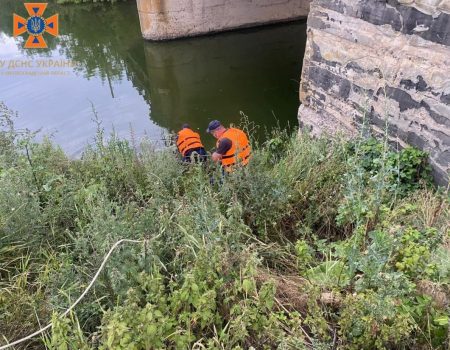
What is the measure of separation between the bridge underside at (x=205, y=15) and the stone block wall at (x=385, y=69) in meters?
9.00

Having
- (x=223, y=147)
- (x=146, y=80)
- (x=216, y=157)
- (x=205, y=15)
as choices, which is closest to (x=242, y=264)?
(x=216, y=157)

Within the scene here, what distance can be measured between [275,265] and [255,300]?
0.63 metres

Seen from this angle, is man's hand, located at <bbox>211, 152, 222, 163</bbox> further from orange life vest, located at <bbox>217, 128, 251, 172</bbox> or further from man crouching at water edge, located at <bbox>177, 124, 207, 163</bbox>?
man crouching at water edge, located at <bbox>177, 124, 207, 163</bbox>

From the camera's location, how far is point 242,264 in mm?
2158

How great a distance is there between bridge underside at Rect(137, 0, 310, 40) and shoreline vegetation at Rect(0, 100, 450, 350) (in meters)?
10.4

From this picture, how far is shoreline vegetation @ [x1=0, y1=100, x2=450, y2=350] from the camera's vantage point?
183cm

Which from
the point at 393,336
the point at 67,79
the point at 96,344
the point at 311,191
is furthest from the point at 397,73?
the point at 67,79

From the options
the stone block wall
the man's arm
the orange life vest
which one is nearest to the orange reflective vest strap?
the orange life vest

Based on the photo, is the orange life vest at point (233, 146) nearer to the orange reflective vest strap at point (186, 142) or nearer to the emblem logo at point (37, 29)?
the orange reflective vest strap at point (186, 142)

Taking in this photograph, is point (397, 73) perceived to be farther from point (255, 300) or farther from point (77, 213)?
point (77, 213)

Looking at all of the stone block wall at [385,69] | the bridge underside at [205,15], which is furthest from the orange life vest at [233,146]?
the bridge underside at [205,15]

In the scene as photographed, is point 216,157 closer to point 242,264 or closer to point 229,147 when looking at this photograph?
point 229,147

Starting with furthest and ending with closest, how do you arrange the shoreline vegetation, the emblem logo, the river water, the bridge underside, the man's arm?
1. the emblem logo
2. the bridge underside
3. the river water
4. the man's arm
5. the shoreline vegetation

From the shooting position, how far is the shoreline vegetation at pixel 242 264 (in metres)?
1.83
